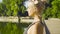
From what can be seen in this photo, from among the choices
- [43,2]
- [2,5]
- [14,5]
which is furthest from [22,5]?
[43,2]

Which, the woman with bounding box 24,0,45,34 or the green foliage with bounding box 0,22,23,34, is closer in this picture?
the woman with bounding box 24,0,45,34

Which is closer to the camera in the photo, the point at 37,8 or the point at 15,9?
the point at 37,8

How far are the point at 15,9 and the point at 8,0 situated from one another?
500 cm

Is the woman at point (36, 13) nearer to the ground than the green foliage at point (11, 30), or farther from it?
farther from it

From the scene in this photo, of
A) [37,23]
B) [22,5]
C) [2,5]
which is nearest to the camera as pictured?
[37,23]

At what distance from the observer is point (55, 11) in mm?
26828

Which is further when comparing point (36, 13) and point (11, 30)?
point (11, 30)

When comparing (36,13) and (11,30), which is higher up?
(36,13)

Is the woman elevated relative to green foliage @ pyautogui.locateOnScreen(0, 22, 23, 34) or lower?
elevated

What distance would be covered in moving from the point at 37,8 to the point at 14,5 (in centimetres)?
3116

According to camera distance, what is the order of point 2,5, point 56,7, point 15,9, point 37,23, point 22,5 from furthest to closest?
point 2,5, point 22,5, point 15,9, point 56,7, point 37,23

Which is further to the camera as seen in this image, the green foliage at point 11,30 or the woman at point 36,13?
the green foliage at point 11,30

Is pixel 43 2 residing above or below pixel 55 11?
above

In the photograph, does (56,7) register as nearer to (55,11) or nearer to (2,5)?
(55,11)
